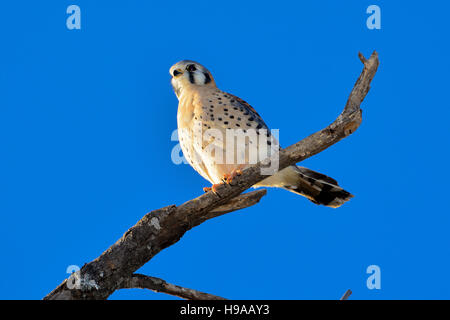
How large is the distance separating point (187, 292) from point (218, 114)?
1507 millimetres

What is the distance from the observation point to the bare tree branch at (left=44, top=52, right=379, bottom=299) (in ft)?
10.9

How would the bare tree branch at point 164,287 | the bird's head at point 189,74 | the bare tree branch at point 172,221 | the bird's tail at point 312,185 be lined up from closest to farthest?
the bare tree branch at point 172,221 < the bare tree branch at point 164,287 < the bird's tail at point 312,185 < the bird's head at point 189,74

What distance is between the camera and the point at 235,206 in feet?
13.0

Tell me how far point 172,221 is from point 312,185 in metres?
1.41

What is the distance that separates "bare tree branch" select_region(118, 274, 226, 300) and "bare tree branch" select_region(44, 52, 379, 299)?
0.28 ft

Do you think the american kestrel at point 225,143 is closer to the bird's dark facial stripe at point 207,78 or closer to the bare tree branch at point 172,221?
the bird's dark facial stripe at point 207,78

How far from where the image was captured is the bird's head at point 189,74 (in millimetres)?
4879

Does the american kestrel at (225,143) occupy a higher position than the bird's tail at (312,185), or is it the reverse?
the american kestrel at (225,143)

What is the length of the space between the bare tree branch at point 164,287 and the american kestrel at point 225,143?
965 millimetres

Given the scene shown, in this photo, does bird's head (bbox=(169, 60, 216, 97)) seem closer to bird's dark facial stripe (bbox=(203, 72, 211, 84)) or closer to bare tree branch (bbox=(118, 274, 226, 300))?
bird's dark facial stripe (bbox=(203, 72, 211, 84))

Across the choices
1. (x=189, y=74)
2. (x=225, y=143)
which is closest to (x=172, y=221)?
(x=225, y=143)

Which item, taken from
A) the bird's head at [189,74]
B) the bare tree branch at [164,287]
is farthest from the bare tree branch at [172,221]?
the bird's head at [189,74]

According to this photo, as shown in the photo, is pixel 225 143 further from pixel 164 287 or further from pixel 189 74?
pixel 164 287

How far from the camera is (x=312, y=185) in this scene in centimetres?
448
